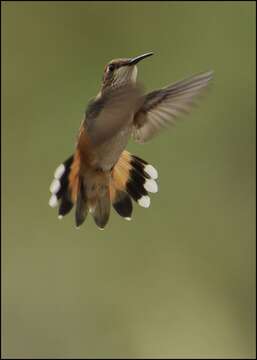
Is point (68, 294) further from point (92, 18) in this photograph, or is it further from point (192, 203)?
point (92, 18)

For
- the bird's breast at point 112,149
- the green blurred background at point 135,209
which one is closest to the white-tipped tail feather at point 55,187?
the bird's breast at point 112,149

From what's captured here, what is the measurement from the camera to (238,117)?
4301 millimetres

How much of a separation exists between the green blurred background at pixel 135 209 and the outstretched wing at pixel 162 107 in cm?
228

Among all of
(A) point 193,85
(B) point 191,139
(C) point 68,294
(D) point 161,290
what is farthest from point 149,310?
(A) point 193,85

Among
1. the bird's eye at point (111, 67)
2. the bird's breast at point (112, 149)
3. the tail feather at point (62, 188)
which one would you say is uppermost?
the bird's eye at point (111, 67)

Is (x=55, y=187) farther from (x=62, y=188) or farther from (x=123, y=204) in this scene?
(x=123, y=204)

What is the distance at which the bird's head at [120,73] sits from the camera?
1.42m

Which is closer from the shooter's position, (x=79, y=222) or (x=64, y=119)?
(x=79, y=222)

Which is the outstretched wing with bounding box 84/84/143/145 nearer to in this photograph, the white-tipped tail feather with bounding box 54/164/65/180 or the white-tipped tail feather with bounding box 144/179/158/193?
the white-tipped tail feather with bounding box 54/164/65/180

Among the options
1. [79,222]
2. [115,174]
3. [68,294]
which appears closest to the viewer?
[79,222]

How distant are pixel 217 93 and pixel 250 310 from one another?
3.95 ft

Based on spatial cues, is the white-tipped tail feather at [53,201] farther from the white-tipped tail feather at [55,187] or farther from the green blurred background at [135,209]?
the green blurred background at [135,209]

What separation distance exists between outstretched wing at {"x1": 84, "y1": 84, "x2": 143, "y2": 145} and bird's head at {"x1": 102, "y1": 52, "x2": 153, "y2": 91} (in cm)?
5

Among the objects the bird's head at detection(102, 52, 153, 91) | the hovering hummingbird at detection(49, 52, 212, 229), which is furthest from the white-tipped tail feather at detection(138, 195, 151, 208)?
the bird's head at detection(102, 52, 153, 91)
